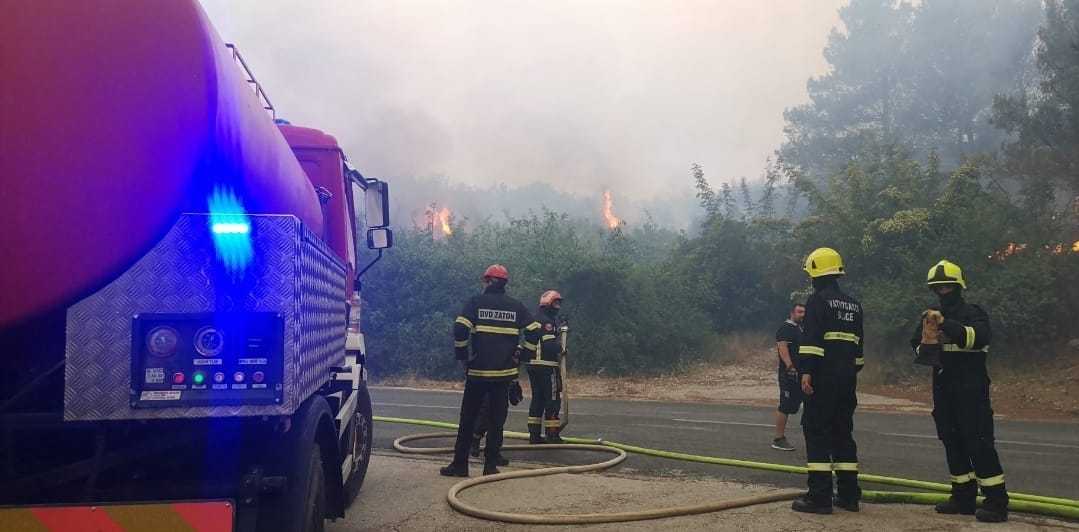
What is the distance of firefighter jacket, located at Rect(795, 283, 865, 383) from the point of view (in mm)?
5438

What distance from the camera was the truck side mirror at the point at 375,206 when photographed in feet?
22.5

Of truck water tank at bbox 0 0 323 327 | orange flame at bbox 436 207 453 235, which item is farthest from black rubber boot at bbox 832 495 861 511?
orange flame at bbox 436 207 453 235

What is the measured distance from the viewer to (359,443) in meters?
5.85

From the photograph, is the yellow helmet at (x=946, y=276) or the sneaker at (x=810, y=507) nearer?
the sneaker at (x=810, y=507)

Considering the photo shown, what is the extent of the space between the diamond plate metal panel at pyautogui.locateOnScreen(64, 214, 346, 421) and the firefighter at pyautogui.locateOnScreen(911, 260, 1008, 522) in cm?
429

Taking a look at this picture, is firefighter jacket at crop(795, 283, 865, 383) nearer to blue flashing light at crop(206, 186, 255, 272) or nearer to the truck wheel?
the truck wheel

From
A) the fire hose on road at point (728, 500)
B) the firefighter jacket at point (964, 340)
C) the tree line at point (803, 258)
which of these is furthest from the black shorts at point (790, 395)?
the tree line at point (803, 258)

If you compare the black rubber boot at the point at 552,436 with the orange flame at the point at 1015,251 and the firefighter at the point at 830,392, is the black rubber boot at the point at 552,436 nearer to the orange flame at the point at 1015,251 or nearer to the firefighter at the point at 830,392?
the firefighter at the point at 830,392

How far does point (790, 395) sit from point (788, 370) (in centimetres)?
35

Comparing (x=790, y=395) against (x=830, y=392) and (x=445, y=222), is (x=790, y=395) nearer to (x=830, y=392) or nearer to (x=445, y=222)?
(x=830, y=392)

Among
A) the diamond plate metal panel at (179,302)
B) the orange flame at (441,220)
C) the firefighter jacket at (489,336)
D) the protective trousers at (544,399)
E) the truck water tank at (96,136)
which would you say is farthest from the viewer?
the orange flame at (441,220)

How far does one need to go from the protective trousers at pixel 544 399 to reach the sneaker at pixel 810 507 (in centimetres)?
333

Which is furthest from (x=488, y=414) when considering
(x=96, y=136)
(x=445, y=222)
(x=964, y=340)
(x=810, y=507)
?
(x=445, y=222)

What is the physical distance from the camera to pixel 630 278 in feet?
64.6
